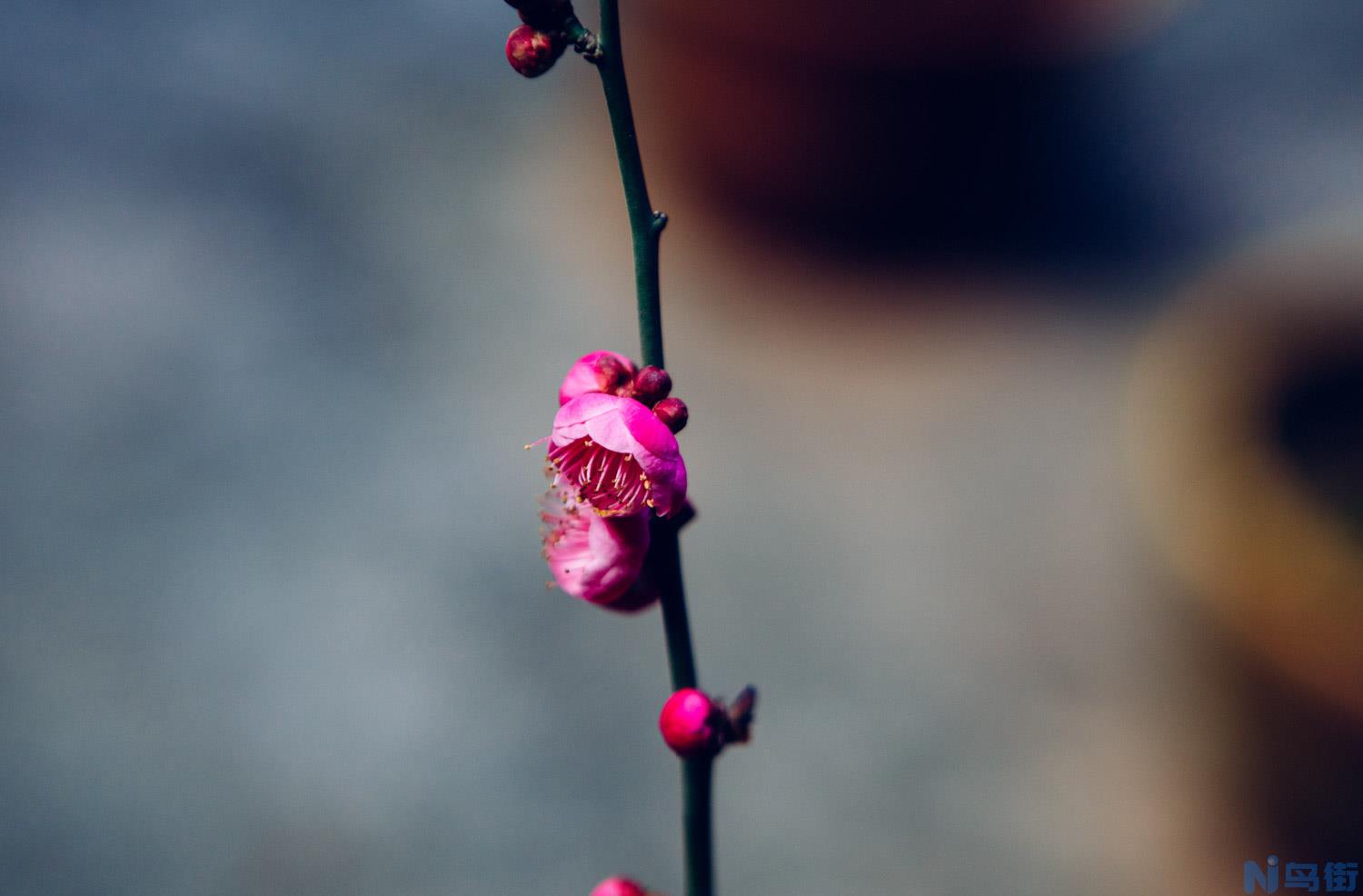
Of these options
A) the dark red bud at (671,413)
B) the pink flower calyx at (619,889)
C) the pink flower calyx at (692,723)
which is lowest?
the pink flower calyx at (619,889)

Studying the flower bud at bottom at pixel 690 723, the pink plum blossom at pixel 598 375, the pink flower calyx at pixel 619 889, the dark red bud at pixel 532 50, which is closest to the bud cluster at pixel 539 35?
the dark red bud at pixel 532 50

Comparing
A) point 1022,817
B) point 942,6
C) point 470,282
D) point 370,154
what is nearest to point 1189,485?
point 1022,817

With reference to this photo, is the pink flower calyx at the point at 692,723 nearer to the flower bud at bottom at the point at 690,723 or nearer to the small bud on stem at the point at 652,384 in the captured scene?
the flower bud at bottom at the point at 690,723

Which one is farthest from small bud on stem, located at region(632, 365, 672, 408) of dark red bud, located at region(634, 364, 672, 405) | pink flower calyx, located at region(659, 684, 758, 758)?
pink flower calyx, located at region(659, 684, 758, 758)

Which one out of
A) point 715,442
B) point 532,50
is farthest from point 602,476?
point 715,442

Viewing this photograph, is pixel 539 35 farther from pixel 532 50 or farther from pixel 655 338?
pixel 655 338
